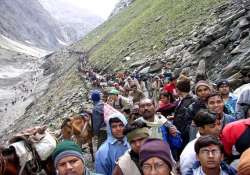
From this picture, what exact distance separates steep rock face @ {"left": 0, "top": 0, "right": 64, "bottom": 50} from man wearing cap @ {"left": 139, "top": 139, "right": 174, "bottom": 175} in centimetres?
14692

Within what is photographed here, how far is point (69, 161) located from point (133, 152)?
2.77ft

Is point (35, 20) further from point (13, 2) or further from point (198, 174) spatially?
point (198, 174)

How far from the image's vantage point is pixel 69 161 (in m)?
4.49

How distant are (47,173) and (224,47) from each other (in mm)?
11575

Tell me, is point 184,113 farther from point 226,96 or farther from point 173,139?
point 226,96

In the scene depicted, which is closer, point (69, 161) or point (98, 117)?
point (69, 161)

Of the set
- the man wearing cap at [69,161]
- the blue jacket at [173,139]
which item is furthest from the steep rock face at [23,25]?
the man wearing cap at [69,161]

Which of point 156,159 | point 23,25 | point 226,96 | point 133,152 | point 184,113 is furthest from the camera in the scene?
point 23,25

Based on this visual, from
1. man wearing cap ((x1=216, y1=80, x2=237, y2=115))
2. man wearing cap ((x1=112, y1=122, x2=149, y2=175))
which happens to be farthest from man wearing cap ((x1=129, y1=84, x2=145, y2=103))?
man wearing cap ((x1=112, y1=122, x2=149, y2=175))

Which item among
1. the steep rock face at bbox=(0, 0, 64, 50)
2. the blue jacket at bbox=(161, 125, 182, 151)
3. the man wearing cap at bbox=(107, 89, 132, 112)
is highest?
the steep rock face at bbox=(0, 0, 64, 50)

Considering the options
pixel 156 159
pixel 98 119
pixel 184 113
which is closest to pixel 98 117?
pixel 98 119

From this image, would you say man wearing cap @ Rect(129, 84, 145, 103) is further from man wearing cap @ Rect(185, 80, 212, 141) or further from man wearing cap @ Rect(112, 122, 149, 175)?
man wearing cap @ Rect(112, 122, 149, 175)

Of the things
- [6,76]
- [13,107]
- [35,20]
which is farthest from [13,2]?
[13,107]

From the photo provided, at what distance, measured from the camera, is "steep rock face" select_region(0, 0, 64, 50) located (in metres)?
158
